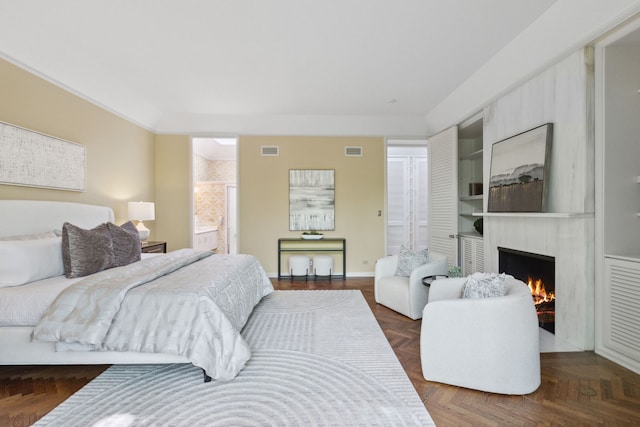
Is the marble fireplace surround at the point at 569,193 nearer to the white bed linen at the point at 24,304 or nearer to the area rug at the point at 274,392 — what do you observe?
the area rug at the point at 274,392

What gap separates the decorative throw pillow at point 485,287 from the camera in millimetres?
2174

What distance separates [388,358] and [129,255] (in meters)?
2.75

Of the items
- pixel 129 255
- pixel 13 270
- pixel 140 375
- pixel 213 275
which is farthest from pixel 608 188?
pixel 13 270

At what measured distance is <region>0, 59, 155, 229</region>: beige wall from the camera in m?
2.94

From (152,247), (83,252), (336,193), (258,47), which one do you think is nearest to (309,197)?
(336,193)

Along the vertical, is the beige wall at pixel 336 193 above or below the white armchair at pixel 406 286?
above

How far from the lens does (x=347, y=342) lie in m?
2.73

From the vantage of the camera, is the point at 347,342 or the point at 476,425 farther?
the point at 347,342

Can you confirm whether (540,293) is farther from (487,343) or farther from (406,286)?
(487,343)

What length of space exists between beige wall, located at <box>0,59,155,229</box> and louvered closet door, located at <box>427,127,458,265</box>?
15.8 feet

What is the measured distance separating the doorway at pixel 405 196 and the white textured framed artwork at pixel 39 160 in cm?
550

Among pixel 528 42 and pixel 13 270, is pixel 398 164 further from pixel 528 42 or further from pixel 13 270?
pixel 13 270

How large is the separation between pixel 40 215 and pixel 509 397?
4.26 meters

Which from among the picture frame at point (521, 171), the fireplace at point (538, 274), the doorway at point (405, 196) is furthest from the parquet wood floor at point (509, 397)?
the doorway at point (405, 196)
